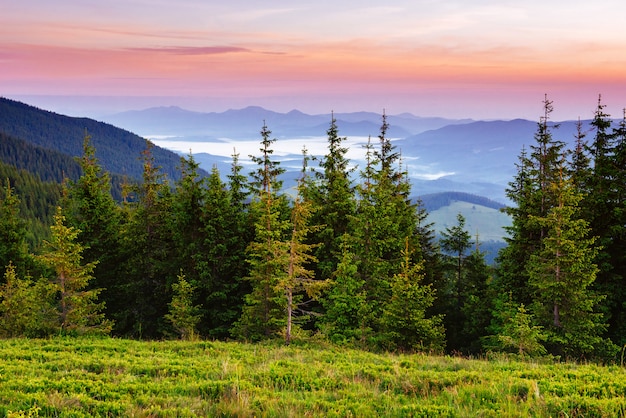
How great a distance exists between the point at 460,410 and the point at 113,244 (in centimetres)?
2720

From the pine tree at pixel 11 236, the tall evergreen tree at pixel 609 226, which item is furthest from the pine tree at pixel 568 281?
the pine tree at pixel 11 236

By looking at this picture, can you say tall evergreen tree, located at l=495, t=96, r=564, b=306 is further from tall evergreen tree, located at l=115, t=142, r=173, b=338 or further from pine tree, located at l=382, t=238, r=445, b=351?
tall evergreen tree, located at l=115, t=142, r=173, b=338

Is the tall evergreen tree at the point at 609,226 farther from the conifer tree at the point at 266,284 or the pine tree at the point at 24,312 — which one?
the pine tree at the point at 24,312

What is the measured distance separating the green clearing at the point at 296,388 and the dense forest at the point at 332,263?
26.5ft

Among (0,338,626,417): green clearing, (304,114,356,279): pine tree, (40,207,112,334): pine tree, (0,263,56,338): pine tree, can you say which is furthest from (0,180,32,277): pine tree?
(0,338,626,417): green clearing

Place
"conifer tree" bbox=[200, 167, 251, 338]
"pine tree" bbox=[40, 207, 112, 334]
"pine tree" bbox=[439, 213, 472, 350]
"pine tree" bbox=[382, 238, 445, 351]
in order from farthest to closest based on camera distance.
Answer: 1. "pine tree" bbox=[439, 213, 472, 350]
2. "conifer tree" bbox=[200, 167, 251, 338]
3. "pine tree" bbox=[382, 238, 445, 351]
4. "pine tree" bbox=[40, 207, 112, 334]

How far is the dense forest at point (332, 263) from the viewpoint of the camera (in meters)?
20.5

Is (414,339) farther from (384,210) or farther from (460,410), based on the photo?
(460,410)

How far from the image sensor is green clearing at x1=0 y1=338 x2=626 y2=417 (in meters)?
7.39

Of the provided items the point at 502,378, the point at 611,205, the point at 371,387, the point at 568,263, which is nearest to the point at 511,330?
the point at 568,263

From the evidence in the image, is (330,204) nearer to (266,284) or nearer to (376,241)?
(376,241)

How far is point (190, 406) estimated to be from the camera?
7.62m

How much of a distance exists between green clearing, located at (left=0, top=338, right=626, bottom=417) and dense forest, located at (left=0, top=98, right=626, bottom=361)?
808cm

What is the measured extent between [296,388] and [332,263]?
59.9 feet
